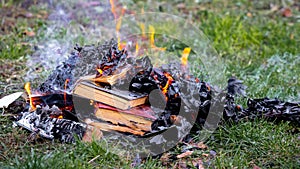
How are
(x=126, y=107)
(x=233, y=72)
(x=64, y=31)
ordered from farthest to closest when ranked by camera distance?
A: (x=64, y=31)
(x=233, y=72)
(x=126, y=107)

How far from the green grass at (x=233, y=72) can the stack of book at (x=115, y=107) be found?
19 cm

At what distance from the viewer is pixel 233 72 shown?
4023 millimetres

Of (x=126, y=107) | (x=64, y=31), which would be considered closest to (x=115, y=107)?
(x=126, y=107)

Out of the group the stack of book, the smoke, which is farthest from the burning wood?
the smoke

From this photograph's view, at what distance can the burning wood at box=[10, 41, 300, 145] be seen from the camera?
270 cm

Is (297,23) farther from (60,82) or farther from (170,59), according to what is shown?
(60,82)

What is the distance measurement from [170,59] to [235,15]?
173cm

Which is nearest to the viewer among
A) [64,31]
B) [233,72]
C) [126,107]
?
[126,107]

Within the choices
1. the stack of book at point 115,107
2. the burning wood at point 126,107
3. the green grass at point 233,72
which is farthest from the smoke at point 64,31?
the stack of book at point 115,107

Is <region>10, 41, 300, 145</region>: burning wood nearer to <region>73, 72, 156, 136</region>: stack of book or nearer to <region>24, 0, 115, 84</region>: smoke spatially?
<region>73, 72, 156, 136</region>: stack of book

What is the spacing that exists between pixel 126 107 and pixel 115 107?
0.07 meters

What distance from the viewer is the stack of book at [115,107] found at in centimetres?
268

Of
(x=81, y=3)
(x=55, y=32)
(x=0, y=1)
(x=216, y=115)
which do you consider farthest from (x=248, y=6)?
(x=216, y=115)

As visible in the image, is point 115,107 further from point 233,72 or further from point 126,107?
point 233,72
